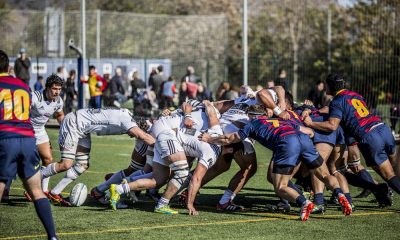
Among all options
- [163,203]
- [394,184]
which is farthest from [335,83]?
[163,203]

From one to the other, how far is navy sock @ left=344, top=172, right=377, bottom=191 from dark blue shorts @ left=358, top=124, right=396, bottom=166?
1.80 ft

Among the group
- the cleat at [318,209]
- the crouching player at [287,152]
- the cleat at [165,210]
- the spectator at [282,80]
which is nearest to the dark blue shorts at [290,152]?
the crouching player at [287,152]

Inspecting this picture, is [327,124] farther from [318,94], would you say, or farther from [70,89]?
[70,89]

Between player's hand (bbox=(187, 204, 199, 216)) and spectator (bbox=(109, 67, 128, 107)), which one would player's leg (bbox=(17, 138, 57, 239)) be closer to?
player's hand (bbox=(187, 204, 199, 216))

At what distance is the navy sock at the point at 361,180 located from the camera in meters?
12.5

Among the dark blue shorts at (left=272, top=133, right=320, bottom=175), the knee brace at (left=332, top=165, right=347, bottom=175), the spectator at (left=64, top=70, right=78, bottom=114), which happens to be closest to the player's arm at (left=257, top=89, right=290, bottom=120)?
the dark blue shorts at (left=272, top=133, right=320, bottom=175)

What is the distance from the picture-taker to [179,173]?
11617mm

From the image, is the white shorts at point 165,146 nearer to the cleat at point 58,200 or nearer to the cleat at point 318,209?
the cleat at point 58,200

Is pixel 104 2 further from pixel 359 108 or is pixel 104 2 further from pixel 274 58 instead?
pixel 359 108

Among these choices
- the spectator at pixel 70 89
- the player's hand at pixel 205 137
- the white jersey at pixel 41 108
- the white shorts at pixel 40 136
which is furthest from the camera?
the spectator at pixel 70 89

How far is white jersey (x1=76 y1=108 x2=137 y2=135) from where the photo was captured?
12.2 m

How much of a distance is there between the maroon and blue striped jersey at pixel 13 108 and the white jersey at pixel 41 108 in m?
3.50

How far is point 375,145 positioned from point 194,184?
2554 millimetres

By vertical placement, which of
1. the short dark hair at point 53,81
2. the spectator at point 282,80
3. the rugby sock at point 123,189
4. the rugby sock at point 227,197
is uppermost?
the short dark hair at point 53,81
